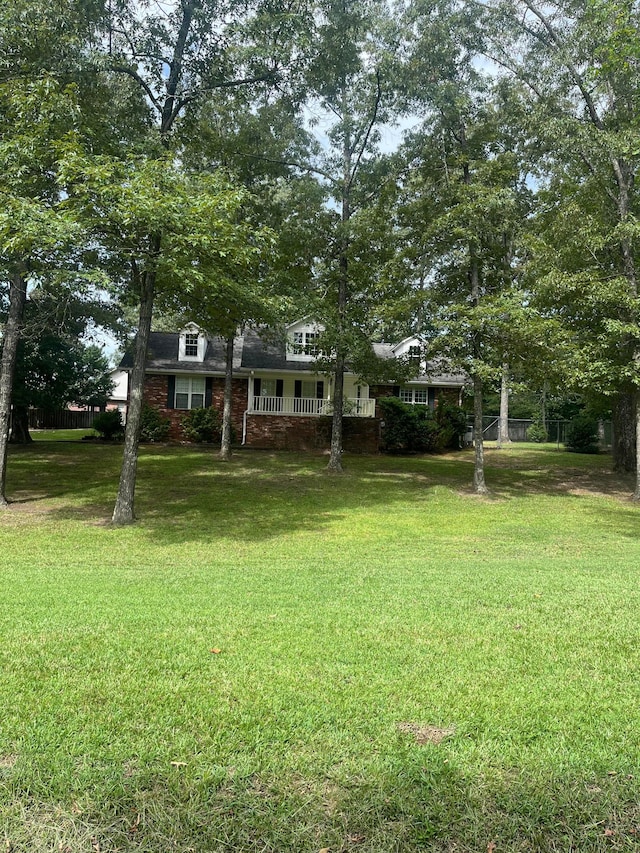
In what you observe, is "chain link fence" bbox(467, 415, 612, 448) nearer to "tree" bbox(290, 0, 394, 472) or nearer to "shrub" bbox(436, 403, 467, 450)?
"shrub" bbox(436, 403, 467, 450)

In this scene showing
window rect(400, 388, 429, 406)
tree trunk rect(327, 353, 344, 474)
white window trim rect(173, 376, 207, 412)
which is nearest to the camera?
tree trunk rect(327, 353, 344, 474)

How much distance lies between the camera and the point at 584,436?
2659 centimetres

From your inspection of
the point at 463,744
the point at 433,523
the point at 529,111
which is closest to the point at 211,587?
the point at 463,744

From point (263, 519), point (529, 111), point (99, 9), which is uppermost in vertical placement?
point (529, 111)

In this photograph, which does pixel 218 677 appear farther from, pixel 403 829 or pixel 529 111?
pixel 529 111

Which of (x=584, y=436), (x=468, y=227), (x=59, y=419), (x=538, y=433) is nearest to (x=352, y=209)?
(x=468, y=227)

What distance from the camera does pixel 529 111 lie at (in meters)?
15.2

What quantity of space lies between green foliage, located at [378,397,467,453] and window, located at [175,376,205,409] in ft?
26.1

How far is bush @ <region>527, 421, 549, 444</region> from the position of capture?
108ft

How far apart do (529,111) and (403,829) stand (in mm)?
17621

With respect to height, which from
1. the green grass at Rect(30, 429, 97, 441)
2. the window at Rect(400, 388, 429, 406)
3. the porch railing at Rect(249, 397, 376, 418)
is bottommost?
the green grass at Rect(30, 429, 97, 441)

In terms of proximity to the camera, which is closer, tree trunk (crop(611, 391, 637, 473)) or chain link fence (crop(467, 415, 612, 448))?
tree trunk (crop(611, 391, 637, 473))

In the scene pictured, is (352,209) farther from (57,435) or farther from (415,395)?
(57,435)

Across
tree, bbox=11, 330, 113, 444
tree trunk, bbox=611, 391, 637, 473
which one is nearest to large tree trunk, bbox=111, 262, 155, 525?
tree, bbox=11, 330, 113, 444
